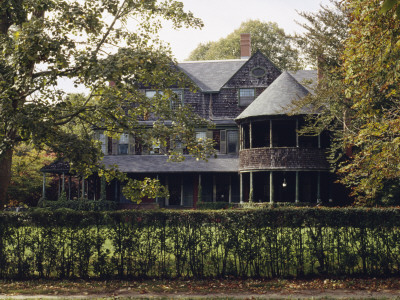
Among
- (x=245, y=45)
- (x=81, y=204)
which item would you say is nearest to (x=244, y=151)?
(x=81, y=204)

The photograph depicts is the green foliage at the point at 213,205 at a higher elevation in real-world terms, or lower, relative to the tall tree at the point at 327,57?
lower

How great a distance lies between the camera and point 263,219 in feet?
41.9

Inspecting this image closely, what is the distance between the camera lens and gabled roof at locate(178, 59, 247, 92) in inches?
1358

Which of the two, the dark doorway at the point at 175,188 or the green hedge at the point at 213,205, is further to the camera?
the dark doorway at the point at 175,188

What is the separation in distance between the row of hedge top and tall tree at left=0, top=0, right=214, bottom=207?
1953mm

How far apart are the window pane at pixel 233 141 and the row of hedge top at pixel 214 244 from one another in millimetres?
19976

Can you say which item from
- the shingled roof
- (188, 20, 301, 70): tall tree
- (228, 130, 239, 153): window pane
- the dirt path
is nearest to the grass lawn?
the dirt path

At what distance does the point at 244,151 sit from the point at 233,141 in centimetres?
360

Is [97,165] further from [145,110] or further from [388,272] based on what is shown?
[388,272]

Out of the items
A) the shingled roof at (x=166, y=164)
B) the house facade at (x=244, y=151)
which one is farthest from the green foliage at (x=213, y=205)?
the shingled roof at (x=166, y=164)

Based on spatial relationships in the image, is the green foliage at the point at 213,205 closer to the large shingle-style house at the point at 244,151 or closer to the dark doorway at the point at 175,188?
the large shingle-style house at the point at 244,151

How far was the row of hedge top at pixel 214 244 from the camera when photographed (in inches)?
496

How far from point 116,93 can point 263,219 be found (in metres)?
4.93

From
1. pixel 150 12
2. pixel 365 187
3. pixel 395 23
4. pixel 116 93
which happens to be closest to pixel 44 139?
pixel 116 93
